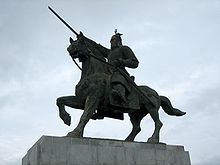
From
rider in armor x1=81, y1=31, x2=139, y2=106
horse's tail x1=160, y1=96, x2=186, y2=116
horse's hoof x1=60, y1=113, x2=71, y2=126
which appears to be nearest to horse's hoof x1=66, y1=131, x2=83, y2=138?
horse's hoof x1=60, y1=113, x2=71, y2=126

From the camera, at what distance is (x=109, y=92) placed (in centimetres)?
1110

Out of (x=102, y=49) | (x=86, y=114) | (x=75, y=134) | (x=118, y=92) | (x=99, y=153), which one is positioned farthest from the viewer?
(x=102, y=49)

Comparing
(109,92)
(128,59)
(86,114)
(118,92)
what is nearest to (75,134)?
(86,114)

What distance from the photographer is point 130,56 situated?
12195 mm

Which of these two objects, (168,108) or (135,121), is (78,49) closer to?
(135,121)

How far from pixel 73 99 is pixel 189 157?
387 centimetres

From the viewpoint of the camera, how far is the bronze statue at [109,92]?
35.8 feet

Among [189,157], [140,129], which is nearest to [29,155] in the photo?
[140,129]

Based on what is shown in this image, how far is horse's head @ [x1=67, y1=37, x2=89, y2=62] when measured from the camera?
11.3m

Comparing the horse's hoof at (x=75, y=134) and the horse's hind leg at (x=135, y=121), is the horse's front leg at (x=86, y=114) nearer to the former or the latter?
the horse's hoof at (x=75, y=134)

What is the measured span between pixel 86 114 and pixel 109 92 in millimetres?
1033

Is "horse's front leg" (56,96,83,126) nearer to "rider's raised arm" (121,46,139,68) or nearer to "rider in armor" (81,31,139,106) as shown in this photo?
"rider in armor" (81,31,139,106)

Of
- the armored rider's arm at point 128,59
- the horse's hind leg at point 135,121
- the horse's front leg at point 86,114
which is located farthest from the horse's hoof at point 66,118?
the armored rider's arm at point 128,59

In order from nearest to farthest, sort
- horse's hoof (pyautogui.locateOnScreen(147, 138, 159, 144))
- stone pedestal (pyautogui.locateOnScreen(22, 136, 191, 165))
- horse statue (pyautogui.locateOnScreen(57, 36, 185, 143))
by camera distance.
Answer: stone pedestal (pyautogui.locateOnScreen(22, 136, 191, 165))
horse statue (pyautogui.locateOnScreen(57, 36, 185, 143))
horse's hoof (pyautogui.locateOnScreen(147, 138, 159, 144))
